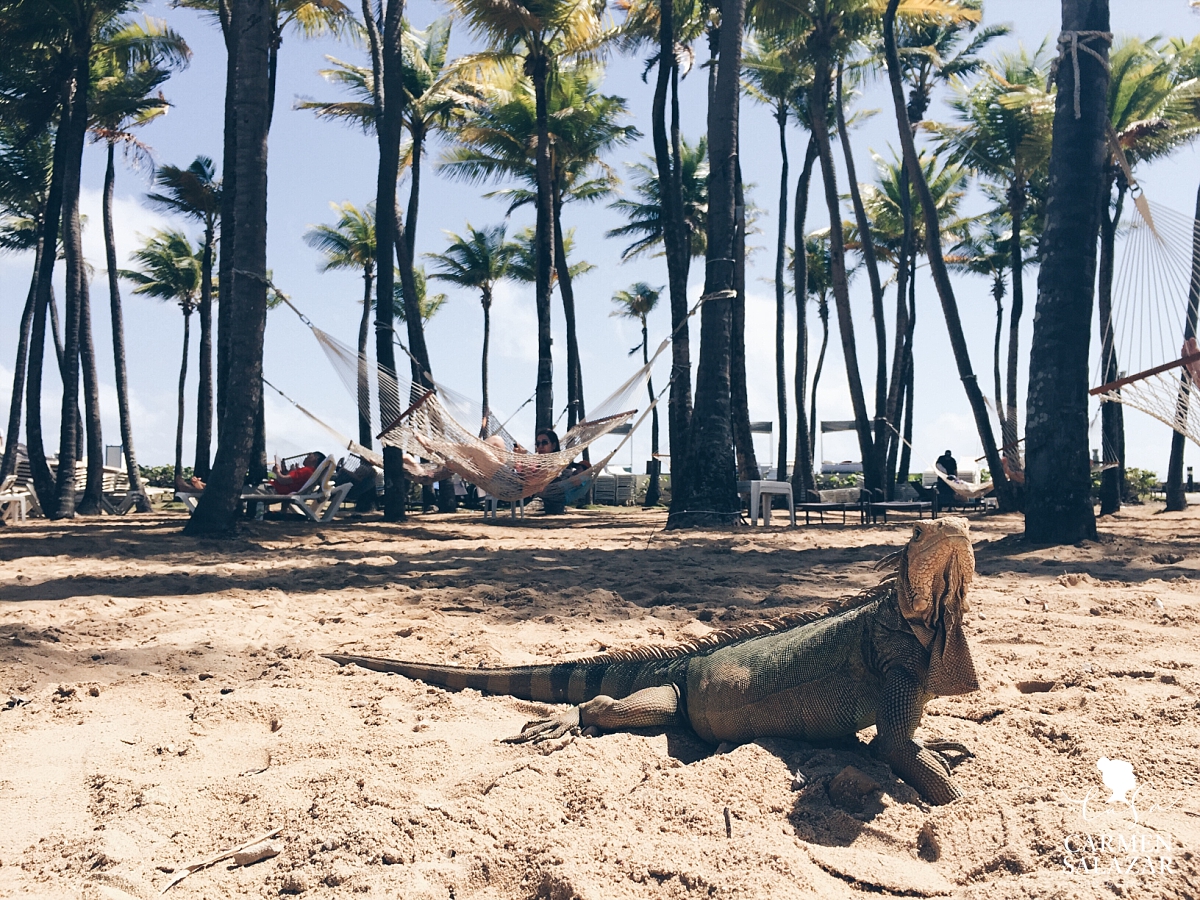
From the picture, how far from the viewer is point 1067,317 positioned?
848 centimetres

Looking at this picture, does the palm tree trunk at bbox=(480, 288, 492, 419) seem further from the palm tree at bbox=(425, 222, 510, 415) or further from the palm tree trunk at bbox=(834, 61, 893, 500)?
the palm tree trunk at bbox=(834, 61, 893, 500)

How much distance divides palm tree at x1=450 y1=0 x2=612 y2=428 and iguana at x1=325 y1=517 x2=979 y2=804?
15.1 metres

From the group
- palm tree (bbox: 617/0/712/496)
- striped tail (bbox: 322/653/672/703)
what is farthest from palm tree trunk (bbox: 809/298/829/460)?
striped tail (bbox: 322/653/672/703)

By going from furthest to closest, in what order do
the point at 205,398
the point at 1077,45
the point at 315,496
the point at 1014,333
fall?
the point at 1014,333 → the point at 205,398 → the point at 315,496 → the point at 1077,45

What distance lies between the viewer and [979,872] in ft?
6.96

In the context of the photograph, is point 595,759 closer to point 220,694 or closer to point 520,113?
point 220,694

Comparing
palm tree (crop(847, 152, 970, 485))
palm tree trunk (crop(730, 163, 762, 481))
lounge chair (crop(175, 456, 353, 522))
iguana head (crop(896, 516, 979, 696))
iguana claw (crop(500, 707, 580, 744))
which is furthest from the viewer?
palm tree (crop(847, 152, 970, 485))

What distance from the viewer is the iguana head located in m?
2.50

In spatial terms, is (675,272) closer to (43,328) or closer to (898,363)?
(898,363)

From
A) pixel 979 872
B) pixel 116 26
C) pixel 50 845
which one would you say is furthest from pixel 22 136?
pixel 979 872

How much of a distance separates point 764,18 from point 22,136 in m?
17.0

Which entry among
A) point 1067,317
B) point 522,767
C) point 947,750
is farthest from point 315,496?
point 947,750

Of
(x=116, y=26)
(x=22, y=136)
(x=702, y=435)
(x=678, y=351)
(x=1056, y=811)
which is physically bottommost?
(x=1056, y=811)

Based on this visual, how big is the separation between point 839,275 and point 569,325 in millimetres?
8384
